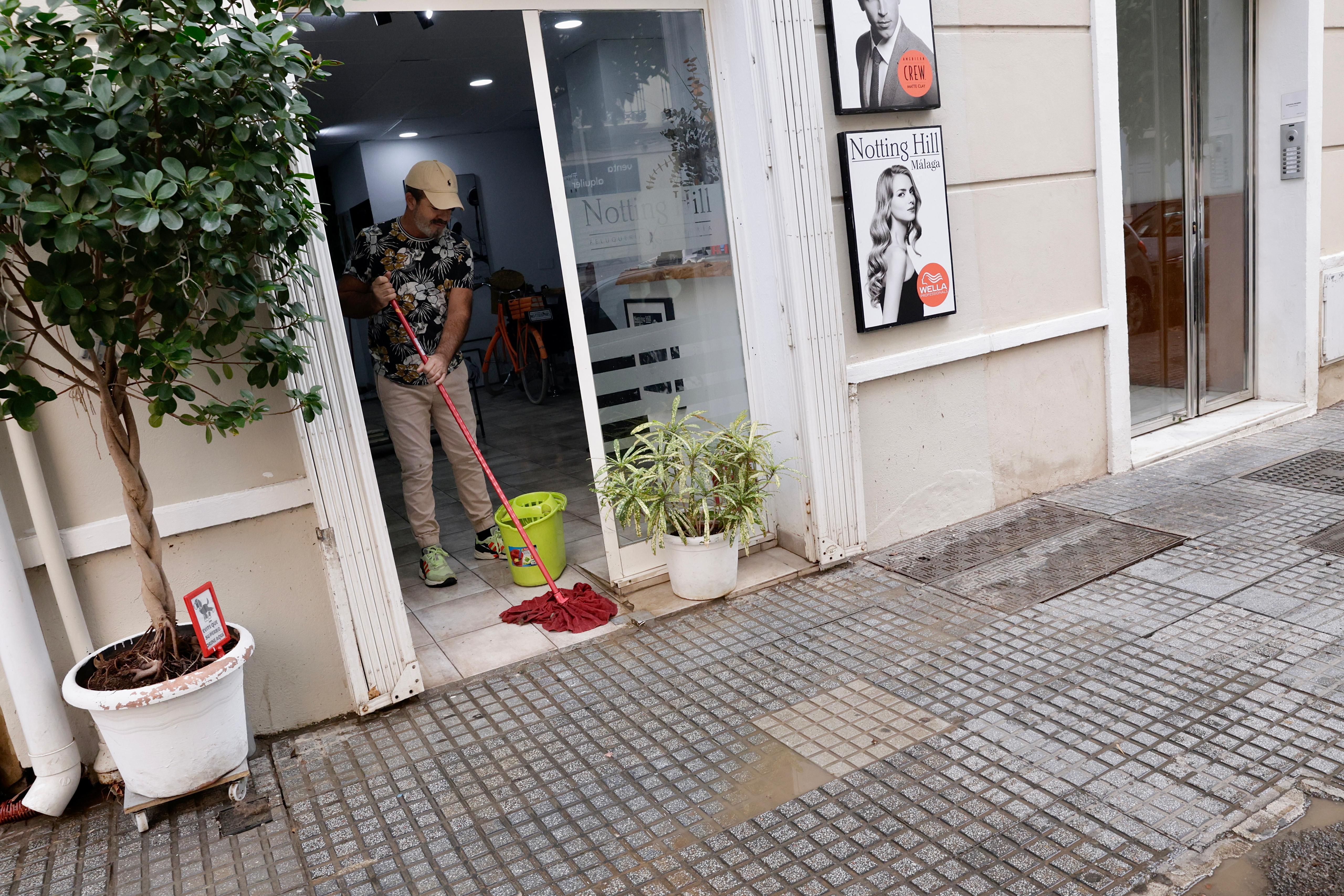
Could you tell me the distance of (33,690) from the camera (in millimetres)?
3057

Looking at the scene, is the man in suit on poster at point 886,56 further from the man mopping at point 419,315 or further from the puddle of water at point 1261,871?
the puddle of water at point 1261,871

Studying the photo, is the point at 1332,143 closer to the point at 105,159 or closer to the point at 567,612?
the point at 567,612

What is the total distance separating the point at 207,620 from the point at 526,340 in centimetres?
791

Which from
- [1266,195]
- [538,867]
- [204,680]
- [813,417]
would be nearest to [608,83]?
[813,417]

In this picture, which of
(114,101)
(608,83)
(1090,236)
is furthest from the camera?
(1090,236)

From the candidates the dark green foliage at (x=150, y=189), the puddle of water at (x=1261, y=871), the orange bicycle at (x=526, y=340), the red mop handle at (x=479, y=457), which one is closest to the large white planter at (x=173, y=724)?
the dark green foliage at (x=150, y=189)

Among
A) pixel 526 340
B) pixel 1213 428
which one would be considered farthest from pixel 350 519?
pixel 526 340

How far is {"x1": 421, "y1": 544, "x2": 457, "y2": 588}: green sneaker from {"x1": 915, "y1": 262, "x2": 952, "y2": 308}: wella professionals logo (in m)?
2.78

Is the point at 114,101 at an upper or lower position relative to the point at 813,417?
upper

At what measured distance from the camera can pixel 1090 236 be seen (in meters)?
5.39

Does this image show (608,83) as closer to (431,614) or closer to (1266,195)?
(431,614)

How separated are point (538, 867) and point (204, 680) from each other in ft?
3.84

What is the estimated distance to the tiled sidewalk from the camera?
2582 mm

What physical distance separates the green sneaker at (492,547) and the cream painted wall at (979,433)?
1965mm
